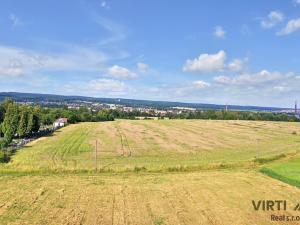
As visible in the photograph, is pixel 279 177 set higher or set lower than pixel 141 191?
higher

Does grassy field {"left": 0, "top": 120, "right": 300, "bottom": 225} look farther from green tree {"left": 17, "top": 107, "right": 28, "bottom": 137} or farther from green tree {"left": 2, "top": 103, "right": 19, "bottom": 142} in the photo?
green tree {"left": 17, "top": 107, "right": 28, "bottom": 137}

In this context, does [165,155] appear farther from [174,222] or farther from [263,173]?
[174,222]

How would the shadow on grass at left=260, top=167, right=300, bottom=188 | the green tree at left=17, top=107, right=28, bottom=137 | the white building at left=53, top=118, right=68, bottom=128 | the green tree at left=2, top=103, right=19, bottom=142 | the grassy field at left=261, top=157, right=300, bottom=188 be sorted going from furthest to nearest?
1. the white building at left=53, top=118, right=68, bottom=128
2. the green tree at left=17, top=107, right=28, bottom=137
3. the green tree at left=2, top=103, right=19, bottom=142
4. the grassy field at left=261, top=157, right=300, bottom=188
5. the shadow on grass at left=260, top=167, right=300, bottom=188

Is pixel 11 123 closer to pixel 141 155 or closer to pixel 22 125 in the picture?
pixel 22 125

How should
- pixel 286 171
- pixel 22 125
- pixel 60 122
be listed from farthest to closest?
pixel 60 122 → pixel 22 125 → pixel 286 171

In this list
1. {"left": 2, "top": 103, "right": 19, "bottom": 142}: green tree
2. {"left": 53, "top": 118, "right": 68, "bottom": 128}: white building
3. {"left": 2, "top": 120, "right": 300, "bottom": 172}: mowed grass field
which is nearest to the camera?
{"left": 2, "top": 120, "right": 300, "bottom": 172}: mowed grass field

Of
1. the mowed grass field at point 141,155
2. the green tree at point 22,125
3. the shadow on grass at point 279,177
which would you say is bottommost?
the mowed grass field at point 141,155

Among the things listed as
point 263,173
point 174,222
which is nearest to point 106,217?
point 174,222

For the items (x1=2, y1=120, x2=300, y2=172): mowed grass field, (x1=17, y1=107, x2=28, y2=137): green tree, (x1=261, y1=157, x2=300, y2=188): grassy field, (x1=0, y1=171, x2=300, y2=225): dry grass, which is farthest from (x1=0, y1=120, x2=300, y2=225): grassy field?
(x1=17, y1=107, x2=28, y2=137): green tree

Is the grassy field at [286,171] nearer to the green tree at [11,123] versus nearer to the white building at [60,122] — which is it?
the green tree at [11,123]

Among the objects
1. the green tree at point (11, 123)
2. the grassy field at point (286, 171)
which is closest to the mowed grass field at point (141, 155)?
the grassy field at point (286, 171)

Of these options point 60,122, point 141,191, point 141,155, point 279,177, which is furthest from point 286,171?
point 60,122

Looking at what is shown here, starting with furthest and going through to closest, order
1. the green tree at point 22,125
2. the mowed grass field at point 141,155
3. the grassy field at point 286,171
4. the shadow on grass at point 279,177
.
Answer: the green tree at point 22,125, the mowed grass field at point 141,155, the grassy field at point 286,171, the shadow on grass at point 279,177
